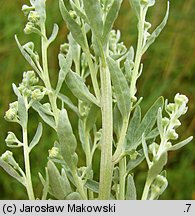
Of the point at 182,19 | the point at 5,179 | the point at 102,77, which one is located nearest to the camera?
the point at 102,77

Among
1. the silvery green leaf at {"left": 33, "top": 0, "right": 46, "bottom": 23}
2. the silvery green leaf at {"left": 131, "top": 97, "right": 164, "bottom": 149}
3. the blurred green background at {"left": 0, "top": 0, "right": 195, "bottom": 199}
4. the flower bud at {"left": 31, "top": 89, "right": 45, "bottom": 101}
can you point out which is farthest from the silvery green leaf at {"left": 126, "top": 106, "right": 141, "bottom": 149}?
the blurred green background at {"left": 0, "top": 0, "right": 195, "bottom": 199}

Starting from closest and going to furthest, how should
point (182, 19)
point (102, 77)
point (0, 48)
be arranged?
point (102, 77)
point (0, 48)
point (182, 19)

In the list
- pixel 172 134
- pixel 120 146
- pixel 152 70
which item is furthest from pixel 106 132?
pixel 152 70

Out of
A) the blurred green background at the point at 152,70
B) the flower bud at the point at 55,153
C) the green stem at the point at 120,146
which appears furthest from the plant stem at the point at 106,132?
the blurred green background at the point at 152,70

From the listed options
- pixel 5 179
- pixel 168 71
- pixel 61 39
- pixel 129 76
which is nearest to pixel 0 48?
pixel 61 39

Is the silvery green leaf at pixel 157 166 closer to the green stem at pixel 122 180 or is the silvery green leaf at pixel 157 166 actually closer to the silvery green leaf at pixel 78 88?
the green stem at pixel 122 180

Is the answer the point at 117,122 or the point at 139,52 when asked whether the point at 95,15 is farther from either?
the point at 117,122

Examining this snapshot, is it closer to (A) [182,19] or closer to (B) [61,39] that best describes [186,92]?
(A) [182,19]
